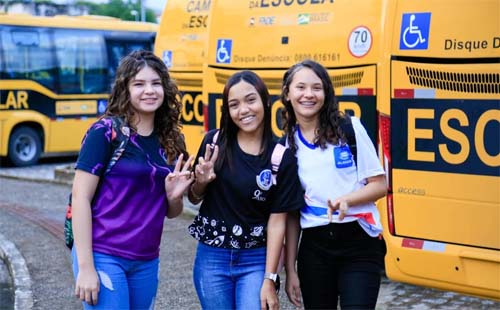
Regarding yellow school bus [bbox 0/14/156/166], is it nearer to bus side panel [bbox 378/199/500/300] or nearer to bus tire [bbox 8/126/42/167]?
bus tire [bbox 8/126/42/167]

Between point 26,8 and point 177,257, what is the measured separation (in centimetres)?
2614

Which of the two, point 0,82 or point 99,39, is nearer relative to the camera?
point 0,82

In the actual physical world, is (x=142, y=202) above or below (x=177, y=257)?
above

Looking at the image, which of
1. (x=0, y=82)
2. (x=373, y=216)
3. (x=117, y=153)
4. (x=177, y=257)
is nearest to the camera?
(x=117, y=153)

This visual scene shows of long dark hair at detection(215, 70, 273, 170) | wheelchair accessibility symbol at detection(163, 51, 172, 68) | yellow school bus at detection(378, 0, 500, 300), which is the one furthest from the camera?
wheelchair accessibility symbol at detection(163, 51, 172, 68)

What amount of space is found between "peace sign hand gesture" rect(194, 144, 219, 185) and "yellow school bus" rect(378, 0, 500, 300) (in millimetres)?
2232

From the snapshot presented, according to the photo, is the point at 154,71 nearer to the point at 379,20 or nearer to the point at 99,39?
the point at 379,20

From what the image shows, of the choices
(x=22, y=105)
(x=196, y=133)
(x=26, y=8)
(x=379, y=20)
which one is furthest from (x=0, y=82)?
(x=26, y=8)

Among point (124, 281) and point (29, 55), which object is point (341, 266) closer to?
point (124, 281)

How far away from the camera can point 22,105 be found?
51.2 ft

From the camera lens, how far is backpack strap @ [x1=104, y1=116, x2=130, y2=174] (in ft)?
10.6

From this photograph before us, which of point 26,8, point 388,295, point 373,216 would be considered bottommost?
point 388,295

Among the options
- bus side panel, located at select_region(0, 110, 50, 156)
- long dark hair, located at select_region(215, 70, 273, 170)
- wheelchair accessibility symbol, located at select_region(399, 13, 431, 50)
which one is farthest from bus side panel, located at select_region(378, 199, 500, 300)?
bus side panel, located at select_region(0, 110, 50, 156)

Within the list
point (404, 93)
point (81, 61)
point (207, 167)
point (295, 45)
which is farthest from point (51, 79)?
point (207, 167)
